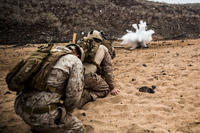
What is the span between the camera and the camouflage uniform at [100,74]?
12.6ft

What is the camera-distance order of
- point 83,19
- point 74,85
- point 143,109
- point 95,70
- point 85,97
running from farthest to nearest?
point 83,19 < point 95,70 < point 85,97 < point 143,109 < point 74,85

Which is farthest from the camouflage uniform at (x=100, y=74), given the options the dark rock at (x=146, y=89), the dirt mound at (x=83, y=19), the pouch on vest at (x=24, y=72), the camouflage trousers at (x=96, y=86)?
the dirt mound at (x=83, y=19)

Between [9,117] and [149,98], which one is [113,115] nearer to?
[149,98]

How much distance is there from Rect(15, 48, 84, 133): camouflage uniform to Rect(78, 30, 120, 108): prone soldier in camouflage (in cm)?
117

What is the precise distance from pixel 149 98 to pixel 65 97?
2.07 metres

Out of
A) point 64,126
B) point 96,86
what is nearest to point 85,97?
point 96,86

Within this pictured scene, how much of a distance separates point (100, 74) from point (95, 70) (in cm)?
35

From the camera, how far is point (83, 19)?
73.3 feet

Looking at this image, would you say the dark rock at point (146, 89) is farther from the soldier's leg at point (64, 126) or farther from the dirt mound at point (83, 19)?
the dirt mound at point (83, 19)

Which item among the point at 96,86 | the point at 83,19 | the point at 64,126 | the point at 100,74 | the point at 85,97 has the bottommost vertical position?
the point at 64,126

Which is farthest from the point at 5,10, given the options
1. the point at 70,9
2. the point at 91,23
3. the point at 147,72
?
the point at 147,72

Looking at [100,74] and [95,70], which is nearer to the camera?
[95,70]

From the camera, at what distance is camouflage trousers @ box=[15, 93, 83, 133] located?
7.50 feet

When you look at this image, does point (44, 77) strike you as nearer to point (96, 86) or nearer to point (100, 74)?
point (96, 86)
